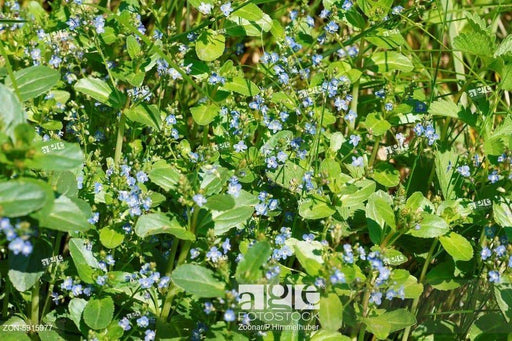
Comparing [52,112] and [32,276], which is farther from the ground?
[52,112]

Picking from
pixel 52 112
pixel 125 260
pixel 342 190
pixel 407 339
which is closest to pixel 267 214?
pixel 342 190

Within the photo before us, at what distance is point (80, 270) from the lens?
102 inches

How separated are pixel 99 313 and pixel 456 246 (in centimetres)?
142

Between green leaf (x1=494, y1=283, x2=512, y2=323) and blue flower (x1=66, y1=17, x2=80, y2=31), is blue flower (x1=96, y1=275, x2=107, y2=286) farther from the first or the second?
green leaf (x1=494, y1=283, x2=512, y2=323)

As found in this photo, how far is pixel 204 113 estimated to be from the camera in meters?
3.03

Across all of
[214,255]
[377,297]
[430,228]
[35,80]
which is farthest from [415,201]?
[35,80]

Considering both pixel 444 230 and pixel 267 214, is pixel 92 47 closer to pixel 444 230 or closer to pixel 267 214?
pixel 267 214

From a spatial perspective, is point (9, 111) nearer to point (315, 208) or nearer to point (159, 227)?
point (159, 227)

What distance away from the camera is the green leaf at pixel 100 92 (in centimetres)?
296

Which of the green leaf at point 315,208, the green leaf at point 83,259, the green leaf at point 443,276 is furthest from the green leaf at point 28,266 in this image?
the green leaf at point 443,276

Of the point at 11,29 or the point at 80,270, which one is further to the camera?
the point at 11,29

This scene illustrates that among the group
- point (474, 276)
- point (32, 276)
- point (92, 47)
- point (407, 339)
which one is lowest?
point (407, 339)

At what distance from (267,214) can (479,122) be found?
42.4 inches

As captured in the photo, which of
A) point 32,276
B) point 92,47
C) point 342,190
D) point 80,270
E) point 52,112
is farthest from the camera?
point 92,47
